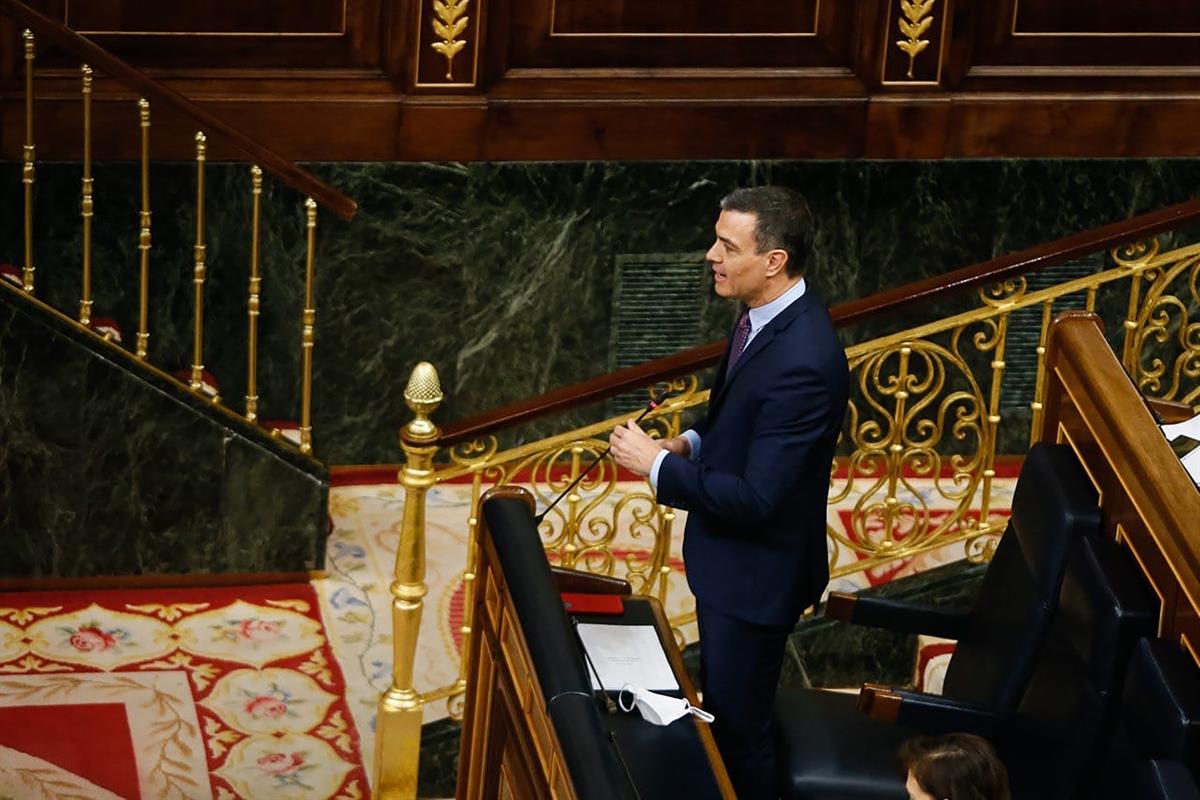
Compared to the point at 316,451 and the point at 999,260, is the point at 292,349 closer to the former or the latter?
the point at 316,451

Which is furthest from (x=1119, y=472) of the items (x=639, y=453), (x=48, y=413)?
(x=48, y=413)

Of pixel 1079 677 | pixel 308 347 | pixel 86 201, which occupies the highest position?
pixel 86 201

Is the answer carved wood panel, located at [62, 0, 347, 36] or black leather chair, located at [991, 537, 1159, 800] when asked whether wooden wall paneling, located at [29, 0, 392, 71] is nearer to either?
carved wood panel, located at [62, 0, 347, 36]

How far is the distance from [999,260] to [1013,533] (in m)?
1.29

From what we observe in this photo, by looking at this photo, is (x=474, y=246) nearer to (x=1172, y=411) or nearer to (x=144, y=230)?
(x=144, y=230)

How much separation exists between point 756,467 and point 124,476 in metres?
2.80

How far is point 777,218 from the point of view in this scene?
13.7 ft

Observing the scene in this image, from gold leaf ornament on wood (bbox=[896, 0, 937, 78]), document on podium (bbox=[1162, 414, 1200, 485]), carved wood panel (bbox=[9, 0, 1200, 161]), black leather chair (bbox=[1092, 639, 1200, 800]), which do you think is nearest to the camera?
black leather chair (bbox=[1092, 639, 1200, 800])

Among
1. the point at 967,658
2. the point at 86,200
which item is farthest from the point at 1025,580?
the point at 86,200

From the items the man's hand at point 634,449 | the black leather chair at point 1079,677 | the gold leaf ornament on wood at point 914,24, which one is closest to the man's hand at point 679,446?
the man's hand at point 634,449

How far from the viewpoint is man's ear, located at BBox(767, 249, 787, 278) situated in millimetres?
4203

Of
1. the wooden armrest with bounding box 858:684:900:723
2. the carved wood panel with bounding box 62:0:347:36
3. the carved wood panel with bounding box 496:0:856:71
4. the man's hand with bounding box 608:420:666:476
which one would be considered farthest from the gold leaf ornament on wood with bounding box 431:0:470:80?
the wooden armrest with bounding box 858:684:900:723

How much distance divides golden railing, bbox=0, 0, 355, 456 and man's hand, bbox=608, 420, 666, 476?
2212mm

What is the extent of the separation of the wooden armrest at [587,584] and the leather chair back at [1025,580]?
2.58 ft
